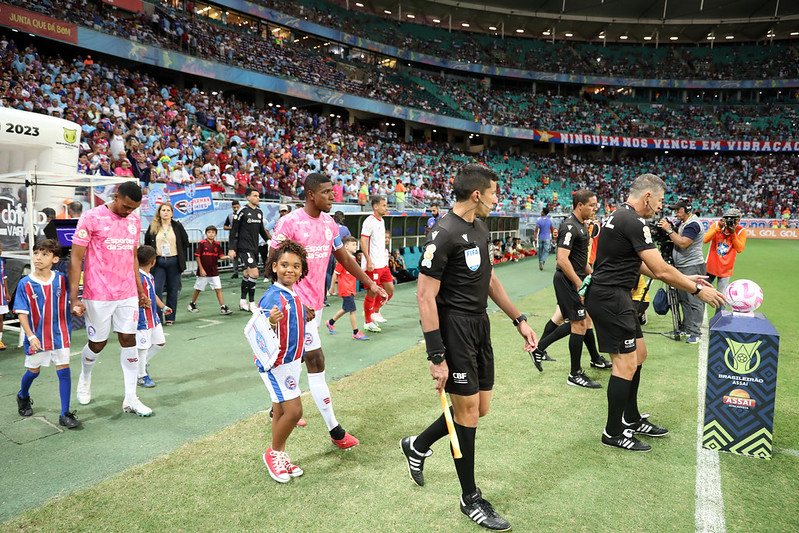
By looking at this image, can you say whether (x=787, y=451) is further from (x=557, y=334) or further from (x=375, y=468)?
(x=375, y=468)

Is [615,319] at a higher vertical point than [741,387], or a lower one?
higher

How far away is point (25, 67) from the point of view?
1583 cm

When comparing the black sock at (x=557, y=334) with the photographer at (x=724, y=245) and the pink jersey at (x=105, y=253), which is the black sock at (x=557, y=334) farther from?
the pink jersey at (x=105, y=253)

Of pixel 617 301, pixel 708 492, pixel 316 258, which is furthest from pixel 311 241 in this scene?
pixel 708 492

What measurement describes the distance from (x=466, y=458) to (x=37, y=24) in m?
23.5

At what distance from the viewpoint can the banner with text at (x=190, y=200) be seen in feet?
38.8

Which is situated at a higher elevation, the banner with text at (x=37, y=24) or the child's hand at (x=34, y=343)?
the banner with text at (x=37, y=24)

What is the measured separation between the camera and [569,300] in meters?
5.79

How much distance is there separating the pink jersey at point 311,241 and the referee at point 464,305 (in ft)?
4.86

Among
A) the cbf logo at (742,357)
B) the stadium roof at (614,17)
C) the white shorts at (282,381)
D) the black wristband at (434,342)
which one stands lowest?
the white shorts at (282,381)

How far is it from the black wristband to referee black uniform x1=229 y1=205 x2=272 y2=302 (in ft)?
22.9

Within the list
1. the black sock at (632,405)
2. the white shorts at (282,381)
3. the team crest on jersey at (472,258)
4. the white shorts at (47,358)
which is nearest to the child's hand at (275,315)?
the white shorts at (282,381)

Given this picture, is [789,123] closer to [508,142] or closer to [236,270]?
[508,142]

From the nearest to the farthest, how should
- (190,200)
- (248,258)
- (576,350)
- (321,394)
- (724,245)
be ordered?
(321,394), (576,350), (724,245), (248,258), (190,200)
